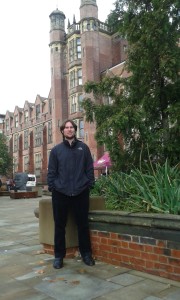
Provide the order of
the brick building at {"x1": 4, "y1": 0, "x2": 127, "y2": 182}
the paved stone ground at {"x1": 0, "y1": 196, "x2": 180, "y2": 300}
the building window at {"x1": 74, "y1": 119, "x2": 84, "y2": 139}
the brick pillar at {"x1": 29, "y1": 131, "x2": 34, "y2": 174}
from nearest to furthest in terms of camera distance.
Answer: the paved stone ground at {"x1": 0, "y1": 196, "x2": 180, "y2": 300} → the brick building at {"x1": 4, "y1": 0, "x2": 127, "y2": 182} → the building window at {"x1": 74, "y1": 119, "x2": 84, "y2": 139} → the brick pillar at {"x1": 29, "y1": 131, "x2": 34, "y2": 174}

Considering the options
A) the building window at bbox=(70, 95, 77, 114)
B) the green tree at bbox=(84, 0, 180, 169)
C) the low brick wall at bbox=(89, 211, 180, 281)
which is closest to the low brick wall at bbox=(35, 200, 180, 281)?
the low brick wall at bbox=(89, 211, 180, 281)

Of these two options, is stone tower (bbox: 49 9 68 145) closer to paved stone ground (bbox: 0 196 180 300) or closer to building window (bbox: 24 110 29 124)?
building window (bbox: 24 110 29 124)

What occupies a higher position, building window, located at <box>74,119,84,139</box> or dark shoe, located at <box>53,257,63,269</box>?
building window, located at <box>74,119,84,139</box>

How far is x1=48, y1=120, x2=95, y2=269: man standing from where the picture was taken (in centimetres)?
459

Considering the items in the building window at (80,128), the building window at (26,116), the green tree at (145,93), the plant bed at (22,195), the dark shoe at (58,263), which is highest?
the building window at (26,116)

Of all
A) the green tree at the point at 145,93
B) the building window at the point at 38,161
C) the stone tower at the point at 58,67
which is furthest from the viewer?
the building window at the point at 38,161

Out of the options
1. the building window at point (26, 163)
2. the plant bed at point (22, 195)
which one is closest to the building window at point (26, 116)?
the building window at point (26, 163)

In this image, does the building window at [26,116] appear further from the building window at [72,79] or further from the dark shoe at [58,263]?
the dark shoe at [58,263]

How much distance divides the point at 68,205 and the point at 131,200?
36.1 inches

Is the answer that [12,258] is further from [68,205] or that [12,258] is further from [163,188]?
[163,188]

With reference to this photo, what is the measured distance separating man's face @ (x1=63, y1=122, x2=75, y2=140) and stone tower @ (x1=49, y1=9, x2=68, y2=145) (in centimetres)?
4078

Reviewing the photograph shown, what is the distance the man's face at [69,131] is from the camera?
481cm

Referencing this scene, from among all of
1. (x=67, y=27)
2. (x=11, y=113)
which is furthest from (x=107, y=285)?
(x=11, y=113)

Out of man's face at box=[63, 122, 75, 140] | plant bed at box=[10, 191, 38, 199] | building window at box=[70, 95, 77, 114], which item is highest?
building window at box=[70, 95, 77, 114]
